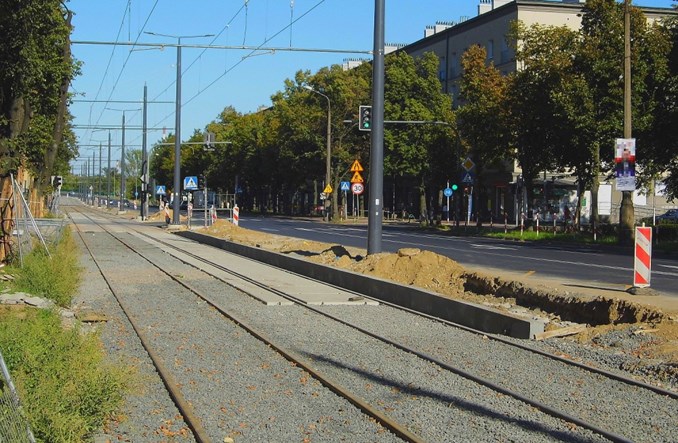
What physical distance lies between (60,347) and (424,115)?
210 feet

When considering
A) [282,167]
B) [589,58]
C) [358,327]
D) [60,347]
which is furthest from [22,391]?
[282,167]

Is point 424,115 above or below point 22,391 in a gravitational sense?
above

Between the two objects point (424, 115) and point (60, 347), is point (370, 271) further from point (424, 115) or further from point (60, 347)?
point (424, 115)

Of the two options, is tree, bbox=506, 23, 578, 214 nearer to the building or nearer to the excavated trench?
the building

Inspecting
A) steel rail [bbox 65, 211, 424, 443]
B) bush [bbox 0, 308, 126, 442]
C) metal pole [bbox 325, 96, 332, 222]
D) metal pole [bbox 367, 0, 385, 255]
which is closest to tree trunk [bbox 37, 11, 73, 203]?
metal pole [bbox 367, 0, 385, 255]

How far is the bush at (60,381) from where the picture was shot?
244 inches

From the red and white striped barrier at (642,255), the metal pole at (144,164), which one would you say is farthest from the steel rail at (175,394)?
the metal pole at (144,164)

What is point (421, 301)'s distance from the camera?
1623cm

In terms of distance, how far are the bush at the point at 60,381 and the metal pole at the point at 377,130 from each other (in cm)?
1257

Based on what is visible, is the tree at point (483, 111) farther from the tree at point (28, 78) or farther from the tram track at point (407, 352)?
the tram track at point (407, 352)

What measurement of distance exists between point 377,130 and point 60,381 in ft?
48.7

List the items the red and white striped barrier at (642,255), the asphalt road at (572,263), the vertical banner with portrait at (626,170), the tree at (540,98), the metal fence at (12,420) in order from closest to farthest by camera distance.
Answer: the metal fence at (12,420) < the red and white striped barrier at (642,255) < the asphalt road at (572,263) < the vertical banner with portrait at (626,170) < the tree at (540,98)

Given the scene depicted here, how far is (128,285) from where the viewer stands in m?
20.6

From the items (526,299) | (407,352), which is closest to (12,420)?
(407,352)
